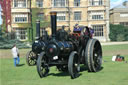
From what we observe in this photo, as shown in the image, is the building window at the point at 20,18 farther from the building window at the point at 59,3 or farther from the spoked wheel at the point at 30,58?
the spoked wheel at the point at 30,58

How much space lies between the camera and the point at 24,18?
4047 centimetres

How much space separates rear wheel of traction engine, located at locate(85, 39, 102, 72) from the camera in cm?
930

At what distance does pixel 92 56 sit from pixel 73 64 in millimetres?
1223

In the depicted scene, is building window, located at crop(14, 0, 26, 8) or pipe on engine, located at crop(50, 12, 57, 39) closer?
pipe on engine, located at crop(50, 12, 57, 39)

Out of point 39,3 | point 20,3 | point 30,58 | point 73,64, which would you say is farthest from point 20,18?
point 73,64

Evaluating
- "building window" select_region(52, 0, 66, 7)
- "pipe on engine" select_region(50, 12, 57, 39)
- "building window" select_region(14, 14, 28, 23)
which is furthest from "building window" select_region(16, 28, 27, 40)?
"pipe on engine" select_region(50, 12, 57, 39)

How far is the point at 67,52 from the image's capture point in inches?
337

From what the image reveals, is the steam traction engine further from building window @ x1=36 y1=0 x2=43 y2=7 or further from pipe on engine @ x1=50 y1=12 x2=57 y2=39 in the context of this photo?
building window @ x1=36 y1=0 x2=43 y2=7

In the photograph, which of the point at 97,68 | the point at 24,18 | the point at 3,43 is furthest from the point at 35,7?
the point at 97,68

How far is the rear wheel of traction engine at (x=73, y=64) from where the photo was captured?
814cm

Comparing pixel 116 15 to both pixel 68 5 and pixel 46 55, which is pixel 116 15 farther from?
pixel 46 55

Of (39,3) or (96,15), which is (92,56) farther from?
(39,3)

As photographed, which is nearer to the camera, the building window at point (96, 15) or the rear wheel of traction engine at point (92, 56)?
the rear wheel of traction engine at point (92, 56)

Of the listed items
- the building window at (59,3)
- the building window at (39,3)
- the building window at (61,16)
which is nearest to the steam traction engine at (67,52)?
the building window at (61,16)
